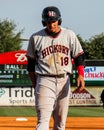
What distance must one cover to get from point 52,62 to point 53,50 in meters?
0.13

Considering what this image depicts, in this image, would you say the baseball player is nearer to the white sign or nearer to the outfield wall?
the outfield wall

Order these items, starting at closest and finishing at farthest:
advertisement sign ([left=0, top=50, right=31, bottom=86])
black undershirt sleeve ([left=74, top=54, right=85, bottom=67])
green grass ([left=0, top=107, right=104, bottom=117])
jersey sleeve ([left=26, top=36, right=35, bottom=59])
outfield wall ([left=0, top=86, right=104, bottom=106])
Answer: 1. jersey sleeve ([left=26, top=36, right=35, bottom=59])
2. black undershirt sleeve ([left=74, top=54, right=85, bottom=67])
3. green grass ([left=0, top=107, right=104, bottom=117])
4. advertisement sign ([left=0, top=50, right=31, bottom=86])
5. outfield wall ([left=0, top=86, right=104, bottom=106])

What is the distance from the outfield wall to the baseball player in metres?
26.3

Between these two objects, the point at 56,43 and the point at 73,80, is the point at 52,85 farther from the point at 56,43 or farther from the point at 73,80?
the point at 73,80

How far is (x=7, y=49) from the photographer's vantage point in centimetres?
5516

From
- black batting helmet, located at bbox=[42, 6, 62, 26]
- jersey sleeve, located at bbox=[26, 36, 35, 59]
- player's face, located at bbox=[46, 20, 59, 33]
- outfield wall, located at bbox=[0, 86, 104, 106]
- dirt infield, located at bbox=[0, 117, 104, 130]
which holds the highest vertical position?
black batting helmet, located at bbox=[42, 6, 62, 26]

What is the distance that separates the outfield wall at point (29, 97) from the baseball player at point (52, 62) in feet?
86.3

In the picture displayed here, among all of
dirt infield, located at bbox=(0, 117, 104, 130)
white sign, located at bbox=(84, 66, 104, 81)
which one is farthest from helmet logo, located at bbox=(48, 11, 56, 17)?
white sign, located at bbox=(84, 66, 104, 81)

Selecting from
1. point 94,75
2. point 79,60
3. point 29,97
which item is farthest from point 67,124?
point 29,97

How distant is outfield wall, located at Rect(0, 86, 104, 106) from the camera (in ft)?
109

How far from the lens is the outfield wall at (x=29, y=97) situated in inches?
1305

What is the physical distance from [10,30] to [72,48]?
48.2 metres

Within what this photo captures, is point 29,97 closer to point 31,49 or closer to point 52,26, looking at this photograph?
point 31,49

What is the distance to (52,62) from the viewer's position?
6.39 metres
